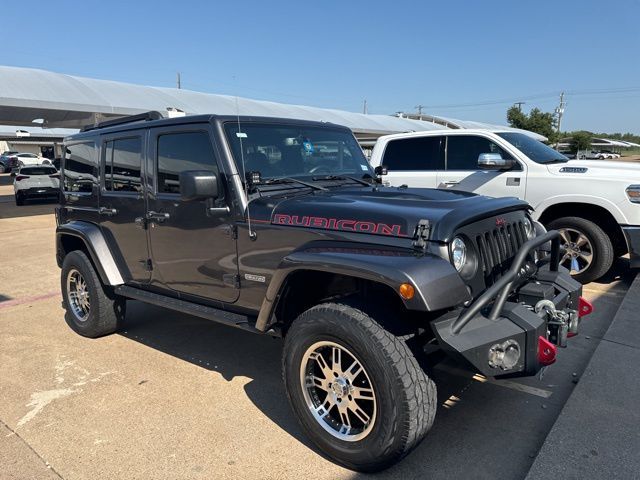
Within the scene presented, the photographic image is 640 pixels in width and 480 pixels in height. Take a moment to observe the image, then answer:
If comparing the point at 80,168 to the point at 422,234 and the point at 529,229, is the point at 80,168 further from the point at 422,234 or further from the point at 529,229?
the point at 529,229

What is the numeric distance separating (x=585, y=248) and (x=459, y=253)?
4102 millimetres

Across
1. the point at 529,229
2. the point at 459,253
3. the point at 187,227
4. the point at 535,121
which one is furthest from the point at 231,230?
the point at 535,121

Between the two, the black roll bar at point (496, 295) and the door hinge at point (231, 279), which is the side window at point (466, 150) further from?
the door hinge at point (231, 279)

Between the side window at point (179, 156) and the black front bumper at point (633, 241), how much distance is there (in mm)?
4734

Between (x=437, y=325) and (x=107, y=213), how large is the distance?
3166 mm

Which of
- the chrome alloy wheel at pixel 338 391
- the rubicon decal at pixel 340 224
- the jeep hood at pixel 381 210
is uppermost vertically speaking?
the jeep hood at pixel 381 210

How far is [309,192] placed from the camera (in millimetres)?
3469

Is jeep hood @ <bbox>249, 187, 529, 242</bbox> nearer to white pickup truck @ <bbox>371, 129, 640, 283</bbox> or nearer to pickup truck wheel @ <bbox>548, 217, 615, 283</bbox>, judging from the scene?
white pickup truck @ <bbox>371, 129, 640, 283</bbox>

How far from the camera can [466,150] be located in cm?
698

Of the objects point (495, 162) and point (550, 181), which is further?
point (550, 181)

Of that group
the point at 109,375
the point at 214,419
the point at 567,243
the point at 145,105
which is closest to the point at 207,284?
the point at 214,419

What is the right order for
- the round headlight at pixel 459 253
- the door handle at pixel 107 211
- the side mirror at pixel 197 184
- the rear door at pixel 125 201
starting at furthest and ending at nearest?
the door handle at pixel 107 211
the rear door at pixel 125 201
the side mirror at pixel 197 184
the round headlight at pixel 459 253

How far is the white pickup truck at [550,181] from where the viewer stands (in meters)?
5.76

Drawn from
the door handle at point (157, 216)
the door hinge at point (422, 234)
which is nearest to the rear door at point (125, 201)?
the door handle at point (157, 216)
